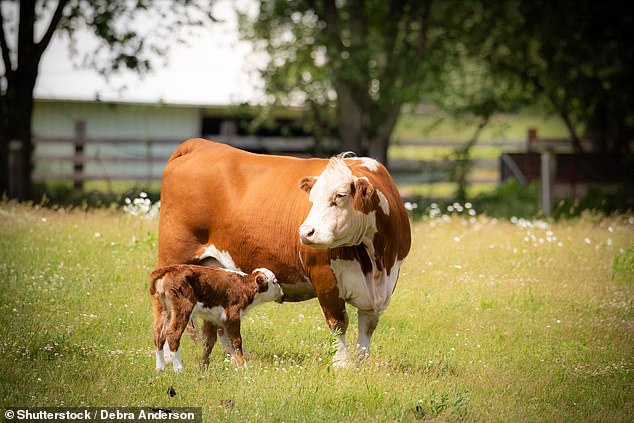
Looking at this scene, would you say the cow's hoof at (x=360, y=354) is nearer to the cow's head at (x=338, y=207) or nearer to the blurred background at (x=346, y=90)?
the cow's head at (x=338, y=207)

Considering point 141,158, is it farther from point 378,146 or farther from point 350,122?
point 378,146

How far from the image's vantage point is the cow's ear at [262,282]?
7.14 metres

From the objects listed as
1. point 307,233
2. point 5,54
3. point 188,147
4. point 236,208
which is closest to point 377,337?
point 236,208

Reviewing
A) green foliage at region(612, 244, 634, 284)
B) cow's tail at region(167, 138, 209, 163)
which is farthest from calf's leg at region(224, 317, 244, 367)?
green foliage at region(612, 244, 634, 284)

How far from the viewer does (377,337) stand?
845cm

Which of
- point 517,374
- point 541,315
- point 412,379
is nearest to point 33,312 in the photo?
point 412,379

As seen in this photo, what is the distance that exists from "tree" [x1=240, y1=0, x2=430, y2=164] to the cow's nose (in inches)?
467

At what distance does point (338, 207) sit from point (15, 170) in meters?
11.4

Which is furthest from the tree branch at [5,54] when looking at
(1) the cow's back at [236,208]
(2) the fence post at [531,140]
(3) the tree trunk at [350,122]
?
(2) the fence post at [531,140]

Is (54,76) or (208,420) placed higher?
(54,76)

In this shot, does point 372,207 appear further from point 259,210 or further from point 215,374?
point 215,374

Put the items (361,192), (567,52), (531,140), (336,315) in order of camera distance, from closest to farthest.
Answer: (361,192) → (336,315) → (567,52) → (531,140)

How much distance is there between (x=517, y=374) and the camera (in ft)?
25.1

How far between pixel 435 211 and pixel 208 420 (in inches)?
332
